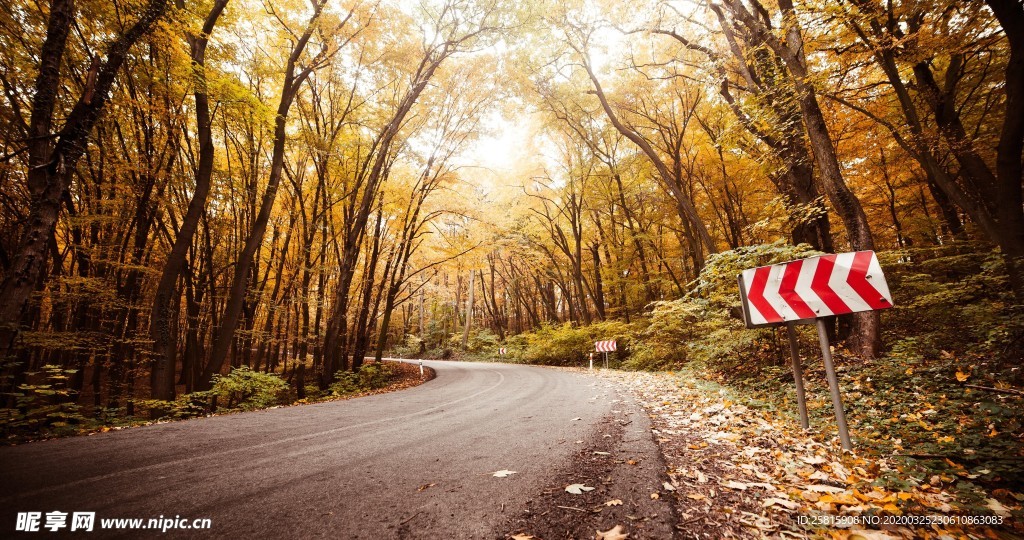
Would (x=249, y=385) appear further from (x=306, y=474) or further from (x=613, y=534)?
(x=613, y=534)

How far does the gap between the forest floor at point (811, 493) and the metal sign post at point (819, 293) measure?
447 millimetres

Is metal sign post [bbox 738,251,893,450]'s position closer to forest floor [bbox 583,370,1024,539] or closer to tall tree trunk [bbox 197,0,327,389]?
forest floor [bbox 583,370,1024,539]

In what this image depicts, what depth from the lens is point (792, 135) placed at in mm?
7465

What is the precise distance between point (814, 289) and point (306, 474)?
4.91m

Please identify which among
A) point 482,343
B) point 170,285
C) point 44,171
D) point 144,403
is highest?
point 44,171

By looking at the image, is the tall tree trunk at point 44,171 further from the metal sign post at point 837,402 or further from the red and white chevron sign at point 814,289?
the metal sign post at point 837,402

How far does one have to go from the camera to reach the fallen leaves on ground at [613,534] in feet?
6.01

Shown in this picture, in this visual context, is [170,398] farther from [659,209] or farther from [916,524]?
[659,209]

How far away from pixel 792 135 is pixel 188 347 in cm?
2037

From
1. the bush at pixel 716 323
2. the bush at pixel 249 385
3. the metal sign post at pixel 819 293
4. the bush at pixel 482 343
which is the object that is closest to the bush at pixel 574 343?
the bush at pixel 716 323

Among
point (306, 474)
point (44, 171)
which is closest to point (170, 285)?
point (44, 171)

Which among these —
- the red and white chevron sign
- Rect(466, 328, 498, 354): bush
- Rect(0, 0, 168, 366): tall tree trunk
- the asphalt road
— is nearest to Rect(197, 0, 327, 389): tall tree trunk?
Rect(0, 0, 168, 366): tall tree trunk

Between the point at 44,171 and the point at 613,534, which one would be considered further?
the point at 44,171

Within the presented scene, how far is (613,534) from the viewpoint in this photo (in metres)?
1.87
